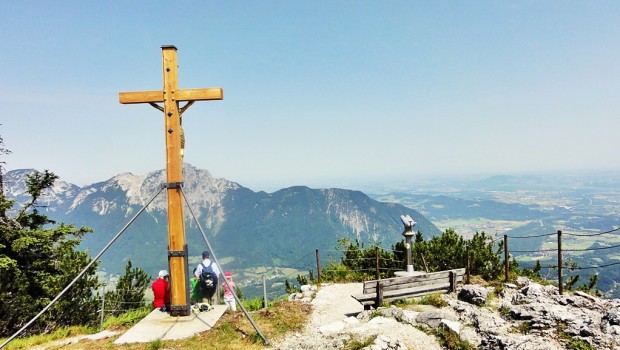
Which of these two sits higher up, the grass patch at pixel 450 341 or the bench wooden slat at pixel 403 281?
the bench wooden slat at pixel 403 281

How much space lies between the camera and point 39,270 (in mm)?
17359

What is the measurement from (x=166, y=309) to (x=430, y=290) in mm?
7146

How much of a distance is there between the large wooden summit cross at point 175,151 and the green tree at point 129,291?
31.4ft

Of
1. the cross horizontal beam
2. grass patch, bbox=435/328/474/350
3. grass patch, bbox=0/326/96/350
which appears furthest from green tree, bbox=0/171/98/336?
grass patch, bbox=435/328/474/350

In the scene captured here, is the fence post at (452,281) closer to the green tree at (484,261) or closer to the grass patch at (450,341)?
the grass patch at (450,341)

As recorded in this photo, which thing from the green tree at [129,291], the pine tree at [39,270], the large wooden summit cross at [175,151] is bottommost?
the green tree at [129,291]

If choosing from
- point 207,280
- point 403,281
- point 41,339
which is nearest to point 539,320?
point 403,281

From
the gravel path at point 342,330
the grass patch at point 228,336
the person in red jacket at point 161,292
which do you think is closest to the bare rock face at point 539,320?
the gravel path at point 342,330

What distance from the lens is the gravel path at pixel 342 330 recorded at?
6.76 meters

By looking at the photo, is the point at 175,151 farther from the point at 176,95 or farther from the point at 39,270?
the point at 39,270

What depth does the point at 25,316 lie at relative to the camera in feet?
40.2

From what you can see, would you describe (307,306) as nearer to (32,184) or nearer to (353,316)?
(353,316)

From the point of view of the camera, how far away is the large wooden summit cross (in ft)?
25.8

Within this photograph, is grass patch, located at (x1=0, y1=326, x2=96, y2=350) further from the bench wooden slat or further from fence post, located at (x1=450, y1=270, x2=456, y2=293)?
fence post, located at (x1=450, y1=270, x2=456, y2=293)
